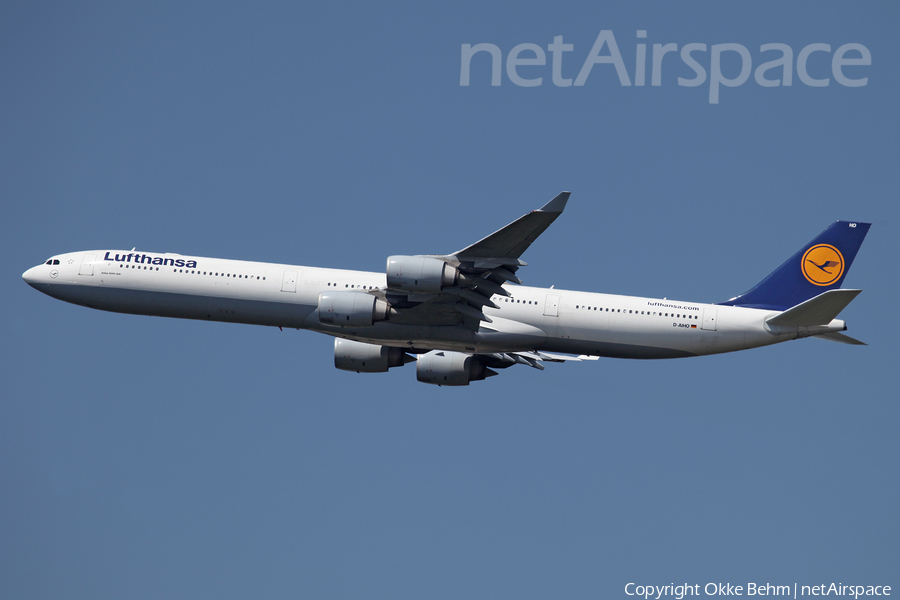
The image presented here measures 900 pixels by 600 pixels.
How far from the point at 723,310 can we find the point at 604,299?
5.10 meters

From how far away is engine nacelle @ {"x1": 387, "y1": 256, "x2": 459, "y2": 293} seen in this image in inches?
1302

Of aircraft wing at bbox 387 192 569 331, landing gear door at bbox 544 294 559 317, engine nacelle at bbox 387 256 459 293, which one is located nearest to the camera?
aircraft wing at bbox 387 192 569 331

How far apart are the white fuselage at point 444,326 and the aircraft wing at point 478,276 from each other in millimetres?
648

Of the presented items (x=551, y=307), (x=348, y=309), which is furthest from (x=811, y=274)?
(x=348, y=309)

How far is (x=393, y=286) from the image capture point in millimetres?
33406

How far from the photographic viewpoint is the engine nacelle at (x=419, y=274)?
33.1m

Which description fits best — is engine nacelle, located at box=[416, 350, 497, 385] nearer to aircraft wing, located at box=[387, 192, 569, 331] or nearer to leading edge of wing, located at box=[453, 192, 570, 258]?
aircraft wing, located at box=[387, 192, 569, 331]

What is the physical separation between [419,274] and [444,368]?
964 centimetres

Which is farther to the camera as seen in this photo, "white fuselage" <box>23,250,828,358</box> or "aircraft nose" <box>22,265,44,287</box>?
"aircraft nose" <box>22,265,44,287</box>

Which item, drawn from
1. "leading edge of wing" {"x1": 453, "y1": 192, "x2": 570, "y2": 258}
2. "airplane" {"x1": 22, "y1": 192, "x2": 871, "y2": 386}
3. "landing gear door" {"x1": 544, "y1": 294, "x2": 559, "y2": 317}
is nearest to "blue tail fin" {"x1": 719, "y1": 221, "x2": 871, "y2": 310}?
"airplane" {"x1": 22, "y1": 192, "x2": 871, "y2": 386}

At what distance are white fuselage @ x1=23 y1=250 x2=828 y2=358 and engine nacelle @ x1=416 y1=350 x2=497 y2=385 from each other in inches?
121

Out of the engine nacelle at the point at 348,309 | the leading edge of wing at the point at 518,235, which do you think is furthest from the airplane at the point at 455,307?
the leading edge of wing at the point at 518,235

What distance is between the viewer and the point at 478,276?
113 ft

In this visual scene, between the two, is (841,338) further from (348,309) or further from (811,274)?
(348,309)
